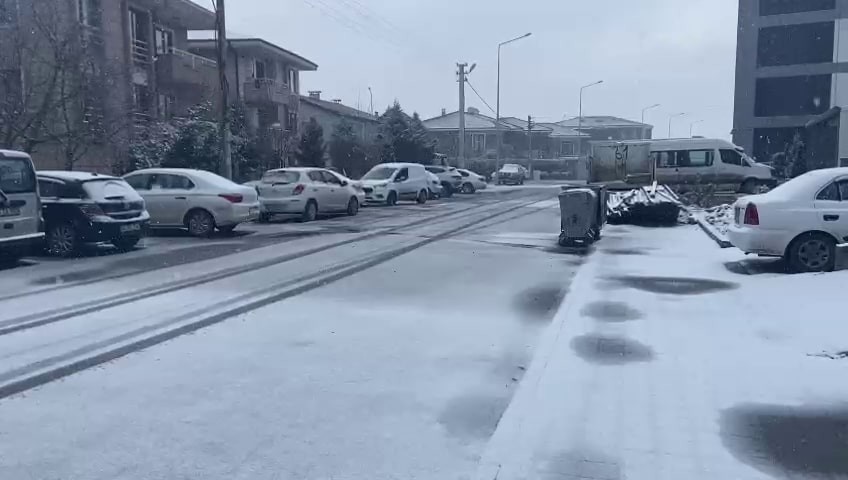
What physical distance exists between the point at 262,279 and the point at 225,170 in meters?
13.1

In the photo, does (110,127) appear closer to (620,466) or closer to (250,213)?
(250,213)

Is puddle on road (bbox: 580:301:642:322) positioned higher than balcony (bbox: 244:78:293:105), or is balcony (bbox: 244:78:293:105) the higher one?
balcony (bbox: 244:78:293:105)

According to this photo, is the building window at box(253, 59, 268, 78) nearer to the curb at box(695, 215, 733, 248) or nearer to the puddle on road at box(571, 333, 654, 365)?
the curb at box(695, 215, 733, 248)

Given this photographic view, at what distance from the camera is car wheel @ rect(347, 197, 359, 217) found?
24.1 metres

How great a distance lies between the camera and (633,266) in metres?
12.4

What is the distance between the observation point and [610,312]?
8.62 m

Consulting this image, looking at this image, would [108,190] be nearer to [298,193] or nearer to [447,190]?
[298,193]

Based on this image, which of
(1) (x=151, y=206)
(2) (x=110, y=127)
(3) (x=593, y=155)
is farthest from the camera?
(3) (x=593, y=155)

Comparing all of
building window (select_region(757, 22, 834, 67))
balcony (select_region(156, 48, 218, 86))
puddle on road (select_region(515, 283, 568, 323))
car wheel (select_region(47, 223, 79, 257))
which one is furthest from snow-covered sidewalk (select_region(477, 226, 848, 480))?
building window (select_region(757, 22, 834, 67))

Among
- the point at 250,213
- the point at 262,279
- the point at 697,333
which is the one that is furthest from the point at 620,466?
the point at 250,213

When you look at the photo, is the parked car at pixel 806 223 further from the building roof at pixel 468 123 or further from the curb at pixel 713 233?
the building roof at pixel 468 123

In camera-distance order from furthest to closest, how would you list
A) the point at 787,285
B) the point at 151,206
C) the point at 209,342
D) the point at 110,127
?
the point at 110,127 → the point at 151,206 → the point at 787,285 → the point at 209,342

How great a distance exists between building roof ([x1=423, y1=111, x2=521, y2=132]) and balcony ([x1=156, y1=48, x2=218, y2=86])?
160 ft

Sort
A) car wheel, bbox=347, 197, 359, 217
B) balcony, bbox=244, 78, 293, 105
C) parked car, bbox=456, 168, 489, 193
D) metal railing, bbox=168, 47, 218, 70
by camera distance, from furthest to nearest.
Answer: parked car, bbox=456, 168, 489, 193, balcony, bbox=244, 78, 293, 105, metal railing, bbox=168, 47, 218, 70, car wheel, bbox=347, 197, 359, 217
